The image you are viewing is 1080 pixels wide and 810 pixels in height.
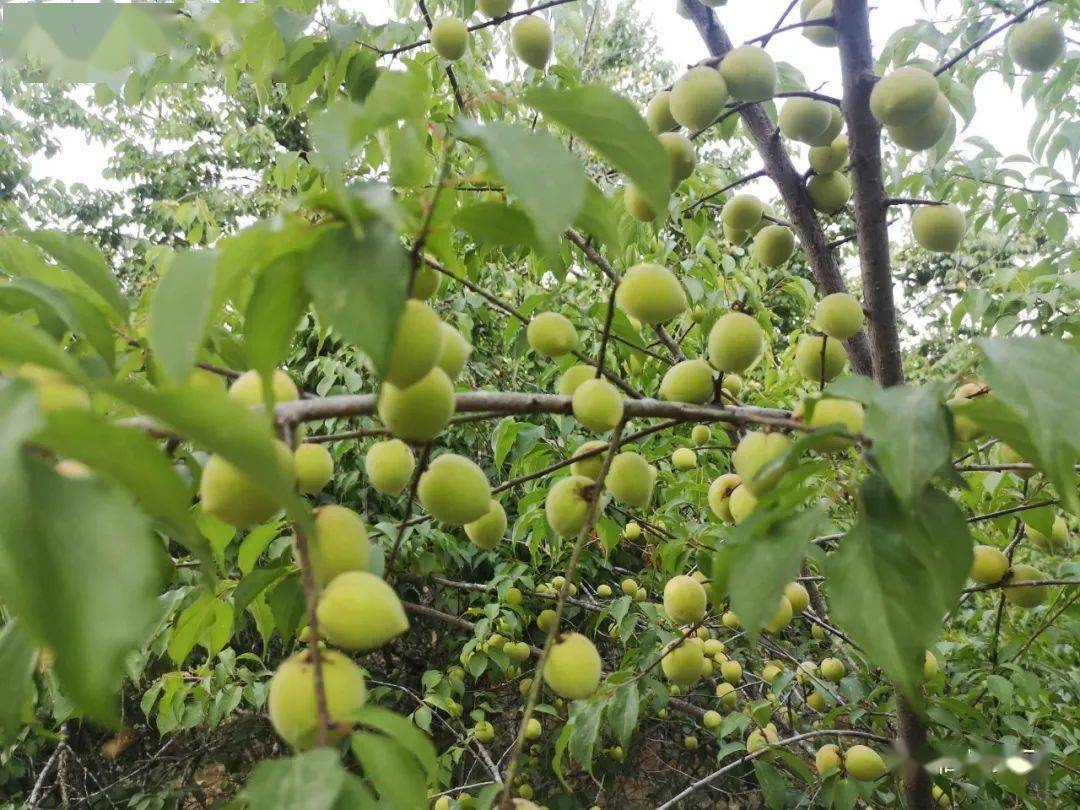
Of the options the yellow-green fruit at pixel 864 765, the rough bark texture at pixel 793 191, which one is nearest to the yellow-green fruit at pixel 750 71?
the rough bark texture at pixel 793 191

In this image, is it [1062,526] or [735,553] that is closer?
[735,553]

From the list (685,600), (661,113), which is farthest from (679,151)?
(685,600)

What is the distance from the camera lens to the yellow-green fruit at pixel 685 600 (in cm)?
117

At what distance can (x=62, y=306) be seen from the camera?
1.78 ft

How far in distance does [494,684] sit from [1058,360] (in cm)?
282

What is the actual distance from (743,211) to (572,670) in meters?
0.83

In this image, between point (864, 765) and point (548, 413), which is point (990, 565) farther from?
point (548, 413)

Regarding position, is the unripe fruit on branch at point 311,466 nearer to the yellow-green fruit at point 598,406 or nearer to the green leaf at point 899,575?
the yellow-green fruit at point 598,406

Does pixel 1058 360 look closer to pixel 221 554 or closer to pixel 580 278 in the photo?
pixel 221 554

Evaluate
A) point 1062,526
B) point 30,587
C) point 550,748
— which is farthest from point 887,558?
point 550,748

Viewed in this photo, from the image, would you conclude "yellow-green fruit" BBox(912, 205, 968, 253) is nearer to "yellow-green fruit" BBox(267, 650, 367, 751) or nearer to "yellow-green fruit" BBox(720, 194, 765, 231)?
"yellow-green fruit" BBox(720, 194, 765, 231)

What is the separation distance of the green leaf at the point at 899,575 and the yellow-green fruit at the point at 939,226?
0.82 metres

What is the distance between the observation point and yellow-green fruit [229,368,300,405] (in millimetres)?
639

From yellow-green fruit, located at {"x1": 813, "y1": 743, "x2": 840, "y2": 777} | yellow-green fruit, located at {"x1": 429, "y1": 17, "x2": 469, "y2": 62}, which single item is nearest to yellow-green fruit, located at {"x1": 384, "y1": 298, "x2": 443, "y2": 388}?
yellow-green fruit, located at {"x1": 429, "y1": 17, "x2": 469, "y2": 62}
